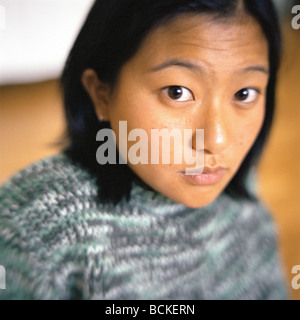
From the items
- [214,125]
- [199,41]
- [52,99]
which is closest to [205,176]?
[214,125]

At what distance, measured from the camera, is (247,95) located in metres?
0.53

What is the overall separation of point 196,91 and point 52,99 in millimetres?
349

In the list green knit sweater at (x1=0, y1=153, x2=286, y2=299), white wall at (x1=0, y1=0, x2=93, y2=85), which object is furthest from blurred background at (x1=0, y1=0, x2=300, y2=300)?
green knit sweater at (x1=0, y1=153, x2=286, y2=299)

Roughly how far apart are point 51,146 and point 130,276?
0.93ft

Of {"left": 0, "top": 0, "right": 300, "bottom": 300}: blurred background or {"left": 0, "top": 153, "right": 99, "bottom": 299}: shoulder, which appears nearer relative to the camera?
{"left": 0, "top": 153, "right": 99, "bottom": 299}: shoulder

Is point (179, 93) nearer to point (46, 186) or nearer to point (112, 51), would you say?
point (112, 51)

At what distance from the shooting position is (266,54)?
1.73 feet

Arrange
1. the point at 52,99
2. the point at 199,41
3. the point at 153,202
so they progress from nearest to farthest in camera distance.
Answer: the point at 199,41
the point at 153,202
the point at 52,99

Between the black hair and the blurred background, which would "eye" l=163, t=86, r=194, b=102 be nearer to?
the black hair

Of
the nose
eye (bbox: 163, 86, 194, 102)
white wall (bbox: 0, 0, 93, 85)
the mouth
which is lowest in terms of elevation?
the mouth

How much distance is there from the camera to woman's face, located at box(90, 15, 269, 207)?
1.54 ft

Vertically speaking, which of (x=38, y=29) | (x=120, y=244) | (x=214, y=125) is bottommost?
(x=120, y=244)

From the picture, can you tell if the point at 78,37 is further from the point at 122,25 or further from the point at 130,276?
the point at 130,276
